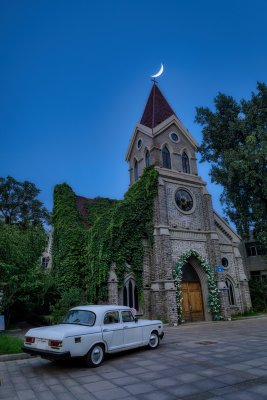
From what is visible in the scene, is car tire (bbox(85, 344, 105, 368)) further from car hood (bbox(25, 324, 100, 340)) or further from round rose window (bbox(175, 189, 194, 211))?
round rose window (bbox(175, 189, 194, 211))

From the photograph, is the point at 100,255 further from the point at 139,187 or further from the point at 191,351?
the point at 191,351

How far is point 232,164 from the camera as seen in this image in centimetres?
1902

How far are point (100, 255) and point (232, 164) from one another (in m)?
10.3

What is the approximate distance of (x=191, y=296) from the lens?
21.8 metres

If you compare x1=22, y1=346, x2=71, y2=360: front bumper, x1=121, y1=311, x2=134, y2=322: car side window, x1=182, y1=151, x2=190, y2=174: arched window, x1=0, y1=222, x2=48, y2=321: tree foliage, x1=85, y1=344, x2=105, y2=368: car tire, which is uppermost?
x1=182, y1=151, x2=190, y2=174: arched window

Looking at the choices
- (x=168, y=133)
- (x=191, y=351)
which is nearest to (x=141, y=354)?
(x=191, y=351)

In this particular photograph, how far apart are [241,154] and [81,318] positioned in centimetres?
1517

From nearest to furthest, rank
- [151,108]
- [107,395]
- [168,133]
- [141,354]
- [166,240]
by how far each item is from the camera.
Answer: [107,395] → [141,354] → [166,240] → [168,133] → [151,108]

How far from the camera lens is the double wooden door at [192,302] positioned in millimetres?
21141

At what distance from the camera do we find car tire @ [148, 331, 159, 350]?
1034 centimetres

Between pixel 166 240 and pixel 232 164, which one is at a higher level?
pixel 232 164

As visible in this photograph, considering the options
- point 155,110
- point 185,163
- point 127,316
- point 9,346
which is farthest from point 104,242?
point 155,110

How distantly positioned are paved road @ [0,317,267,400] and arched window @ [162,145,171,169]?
17163 mm

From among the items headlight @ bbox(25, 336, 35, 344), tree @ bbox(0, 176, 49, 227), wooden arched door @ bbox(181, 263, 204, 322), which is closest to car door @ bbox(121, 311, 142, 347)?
headlight @ bbox(25, 336, 35, 344)
